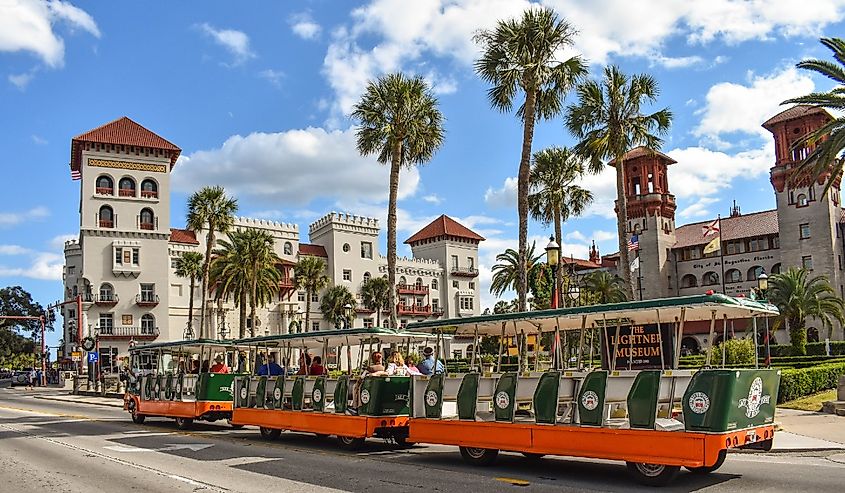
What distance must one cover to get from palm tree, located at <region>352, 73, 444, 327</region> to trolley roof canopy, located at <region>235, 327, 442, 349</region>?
16809 mm

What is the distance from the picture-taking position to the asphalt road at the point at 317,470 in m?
11.9

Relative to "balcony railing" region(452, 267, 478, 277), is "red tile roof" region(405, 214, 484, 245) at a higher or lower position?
higher

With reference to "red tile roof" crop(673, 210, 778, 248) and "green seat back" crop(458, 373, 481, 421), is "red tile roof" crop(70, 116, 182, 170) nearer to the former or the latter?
"red tile roof" crop(673, 210, 778, 248)

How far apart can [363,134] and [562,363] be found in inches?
990

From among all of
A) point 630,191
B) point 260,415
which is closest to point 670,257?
point 630,191

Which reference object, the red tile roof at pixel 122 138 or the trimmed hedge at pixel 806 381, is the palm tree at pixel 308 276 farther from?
the trimmed hedge at pixel 806 381

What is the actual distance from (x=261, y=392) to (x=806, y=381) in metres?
18.1

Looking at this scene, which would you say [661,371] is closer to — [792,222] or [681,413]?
[681,413]

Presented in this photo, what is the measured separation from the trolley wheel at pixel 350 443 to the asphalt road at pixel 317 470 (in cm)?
28

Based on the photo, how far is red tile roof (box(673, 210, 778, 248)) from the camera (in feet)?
264

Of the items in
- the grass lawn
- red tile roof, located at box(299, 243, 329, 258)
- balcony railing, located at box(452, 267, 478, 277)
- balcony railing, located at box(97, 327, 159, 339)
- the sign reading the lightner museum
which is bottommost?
the grass lawn

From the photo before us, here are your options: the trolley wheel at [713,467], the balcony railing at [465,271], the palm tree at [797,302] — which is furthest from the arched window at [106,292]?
the trolley wheel at [713,467]

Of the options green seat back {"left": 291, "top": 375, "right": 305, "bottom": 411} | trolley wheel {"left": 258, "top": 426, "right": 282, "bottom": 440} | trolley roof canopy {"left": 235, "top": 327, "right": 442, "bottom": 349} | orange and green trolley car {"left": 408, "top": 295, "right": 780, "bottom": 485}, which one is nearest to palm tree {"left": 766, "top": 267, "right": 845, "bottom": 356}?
trolley roof canopy {"left": 235, "top": 327, "right": 442, "bottom": 349}

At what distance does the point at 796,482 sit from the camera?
11.5m
